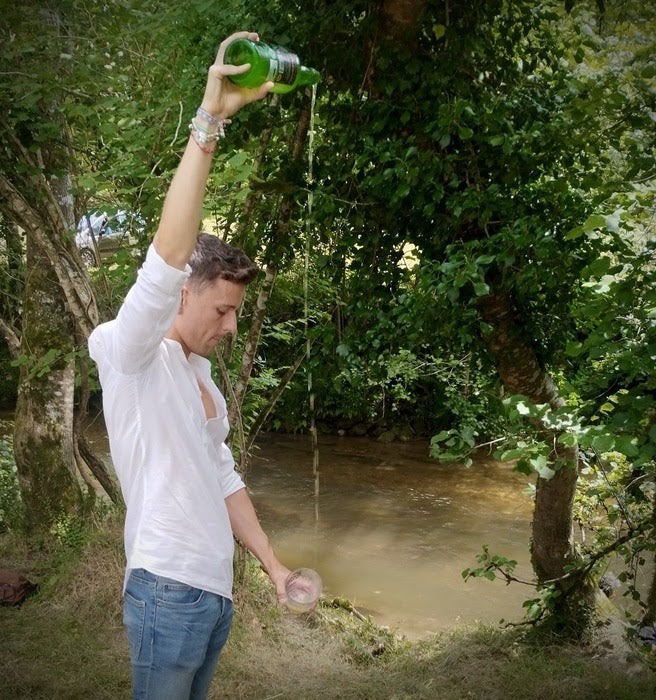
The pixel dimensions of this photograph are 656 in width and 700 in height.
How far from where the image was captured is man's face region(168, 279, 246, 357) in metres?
1.75

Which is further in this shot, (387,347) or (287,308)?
(287,308)

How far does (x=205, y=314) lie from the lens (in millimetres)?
1772

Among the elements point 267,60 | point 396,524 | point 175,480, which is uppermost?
point 267,60

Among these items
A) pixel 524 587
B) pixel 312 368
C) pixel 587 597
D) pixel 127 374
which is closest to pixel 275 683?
pixel 312 368

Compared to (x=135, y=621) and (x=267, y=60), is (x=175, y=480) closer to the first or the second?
(x=135, y=621)

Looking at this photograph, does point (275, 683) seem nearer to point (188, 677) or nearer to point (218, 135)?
point (188, 677)

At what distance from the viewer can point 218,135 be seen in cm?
150

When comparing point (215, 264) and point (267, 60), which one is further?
point (267, 60)

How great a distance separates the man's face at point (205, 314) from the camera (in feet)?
5.75

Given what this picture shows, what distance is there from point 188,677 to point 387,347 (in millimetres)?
2524

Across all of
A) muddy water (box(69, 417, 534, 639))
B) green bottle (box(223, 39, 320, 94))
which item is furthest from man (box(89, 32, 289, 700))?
muddy water (box(69, 417, 534, 639))

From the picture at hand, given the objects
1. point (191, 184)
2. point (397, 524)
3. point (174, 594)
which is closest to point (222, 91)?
point (191, 184)

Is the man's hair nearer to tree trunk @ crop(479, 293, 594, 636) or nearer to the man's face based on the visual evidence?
the man's face

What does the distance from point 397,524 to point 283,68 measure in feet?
23.8
